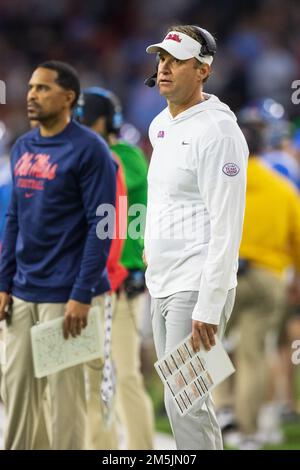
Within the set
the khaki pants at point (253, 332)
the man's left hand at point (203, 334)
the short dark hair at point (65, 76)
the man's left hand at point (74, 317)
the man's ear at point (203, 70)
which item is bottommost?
Result: the khaki pants at point (253, 332)

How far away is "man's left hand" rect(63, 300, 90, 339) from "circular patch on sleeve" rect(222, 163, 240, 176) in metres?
1.17

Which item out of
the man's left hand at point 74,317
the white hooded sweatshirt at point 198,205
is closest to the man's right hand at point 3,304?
the man's left hand at point 74,317

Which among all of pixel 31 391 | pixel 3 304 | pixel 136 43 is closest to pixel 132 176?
pixel 3 304

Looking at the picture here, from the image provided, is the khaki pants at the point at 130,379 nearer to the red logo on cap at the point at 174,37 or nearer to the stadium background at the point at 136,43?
the red logo on cap at the point at 174,37

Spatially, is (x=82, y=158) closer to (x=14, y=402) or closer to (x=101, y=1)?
(x=14, y=402)

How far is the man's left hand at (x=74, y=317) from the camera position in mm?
5449

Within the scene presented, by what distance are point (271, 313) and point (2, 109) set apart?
343 inches

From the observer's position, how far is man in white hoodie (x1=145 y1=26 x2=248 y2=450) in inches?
Answer: 181

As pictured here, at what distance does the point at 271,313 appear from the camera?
8141 millimetres

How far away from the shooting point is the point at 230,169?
15.1 ft

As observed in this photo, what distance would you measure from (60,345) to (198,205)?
45.4 inches

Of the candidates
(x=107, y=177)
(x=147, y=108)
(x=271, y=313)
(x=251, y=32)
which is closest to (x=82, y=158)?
(x=107, y=177)

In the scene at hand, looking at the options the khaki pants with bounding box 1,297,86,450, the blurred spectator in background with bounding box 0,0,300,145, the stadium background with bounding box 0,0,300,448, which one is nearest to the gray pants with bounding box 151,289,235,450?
the khaki pants with bounding box 1,297,86,450

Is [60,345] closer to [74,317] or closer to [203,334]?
[74,317]
